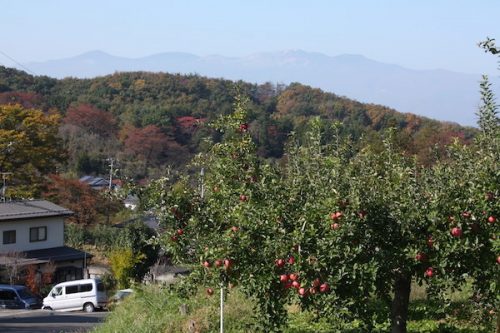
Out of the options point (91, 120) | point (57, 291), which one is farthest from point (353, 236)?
point (91, 120)

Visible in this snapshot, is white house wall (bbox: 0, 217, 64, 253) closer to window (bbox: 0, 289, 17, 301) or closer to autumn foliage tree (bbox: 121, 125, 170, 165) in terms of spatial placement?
window (bbox: 0, 289, 17, 301)

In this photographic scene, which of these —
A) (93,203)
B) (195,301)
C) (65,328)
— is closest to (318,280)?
(195,301)

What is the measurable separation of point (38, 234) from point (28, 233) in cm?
60

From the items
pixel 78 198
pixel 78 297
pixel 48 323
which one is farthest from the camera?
pixel 78 198

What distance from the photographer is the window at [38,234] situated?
3391cm

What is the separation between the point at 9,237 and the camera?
33.0 m

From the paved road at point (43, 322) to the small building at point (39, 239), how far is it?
8232 mm

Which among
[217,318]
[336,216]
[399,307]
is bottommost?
[217,318]

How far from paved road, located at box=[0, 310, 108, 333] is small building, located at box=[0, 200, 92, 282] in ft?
27.0

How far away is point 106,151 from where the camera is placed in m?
55.4

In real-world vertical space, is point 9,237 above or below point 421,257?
below

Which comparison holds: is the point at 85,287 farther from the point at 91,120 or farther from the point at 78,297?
the point at 91,120

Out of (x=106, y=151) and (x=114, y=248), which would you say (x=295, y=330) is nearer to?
(x=114, y=248)

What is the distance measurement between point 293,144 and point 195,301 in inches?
158
